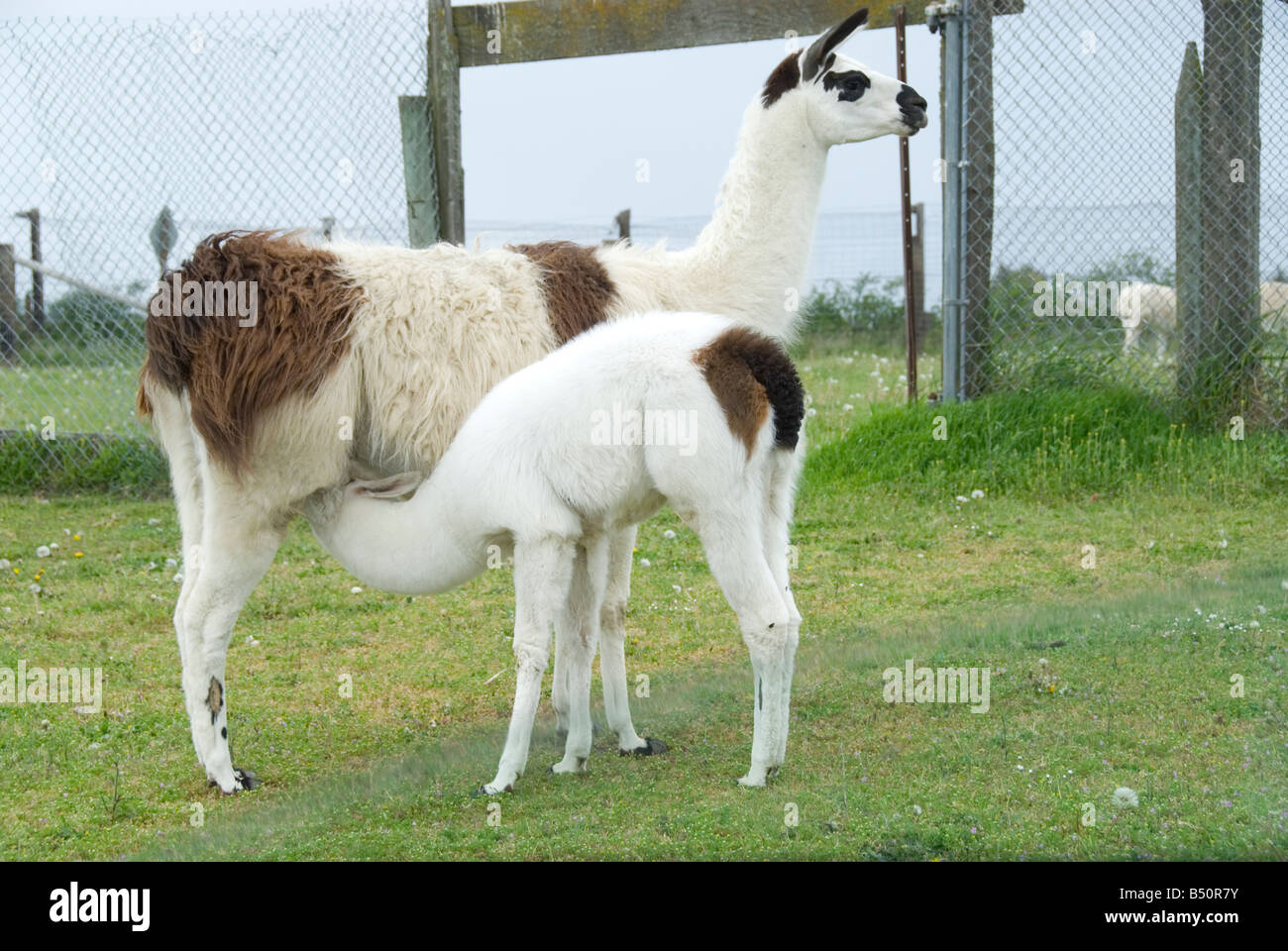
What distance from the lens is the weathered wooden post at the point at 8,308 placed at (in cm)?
1070

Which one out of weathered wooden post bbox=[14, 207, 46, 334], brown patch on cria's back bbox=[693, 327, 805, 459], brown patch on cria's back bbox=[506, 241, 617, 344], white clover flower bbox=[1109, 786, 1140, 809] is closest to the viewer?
white clover flower bbox=[1109, 786, 1140, 809]

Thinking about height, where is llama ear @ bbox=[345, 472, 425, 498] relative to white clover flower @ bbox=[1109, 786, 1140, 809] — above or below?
above

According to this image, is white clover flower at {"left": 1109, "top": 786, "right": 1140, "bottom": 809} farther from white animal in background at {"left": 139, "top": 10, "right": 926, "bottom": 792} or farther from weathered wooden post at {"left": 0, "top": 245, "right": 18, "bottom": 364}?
weathered wooden post at {"left": 0, "top": 245, "right": 18, "bottom": 364}

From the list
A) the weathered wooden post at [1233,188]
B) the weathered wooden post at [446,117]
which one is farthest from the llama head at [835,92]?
the weathered wooden post at [1233,188]

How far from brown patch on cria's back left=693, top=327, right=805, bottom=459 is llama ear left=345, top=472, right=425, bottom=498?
4.09 feet

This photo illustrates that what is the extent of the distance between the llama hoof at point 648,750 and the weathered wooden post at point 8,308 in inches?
276

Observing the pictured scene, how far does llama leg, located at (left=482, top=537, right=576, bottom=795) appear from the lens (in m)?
4.88

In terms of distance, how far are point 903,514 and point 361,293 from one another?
4553mm

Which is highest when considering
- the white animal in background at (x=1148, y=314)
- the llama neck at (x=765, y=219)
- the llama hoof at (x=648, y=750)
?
the llama neck at (x=765, y=219)

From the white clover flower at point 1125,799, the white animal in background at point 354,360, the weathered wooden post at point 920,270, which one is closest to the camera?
the white clover flower at point 1125,799

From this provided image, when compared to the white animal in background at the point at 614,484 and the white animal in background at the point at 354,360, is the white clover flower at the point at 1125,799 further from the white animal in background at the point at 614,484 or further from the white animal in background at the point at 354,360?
the white animal in background at the point at 354,360

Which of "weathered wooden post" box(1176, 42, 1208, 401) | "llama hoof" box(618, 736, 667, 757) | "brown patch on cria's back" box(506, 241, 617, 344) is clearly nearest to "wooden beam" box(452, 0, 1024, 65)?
"weathered wooden post" box(1176, 42, 1208, 401)

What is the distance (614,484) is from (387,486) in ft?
3.21

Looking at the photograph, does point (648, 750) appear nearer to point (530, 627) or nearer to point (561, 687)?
point (561, 687)
